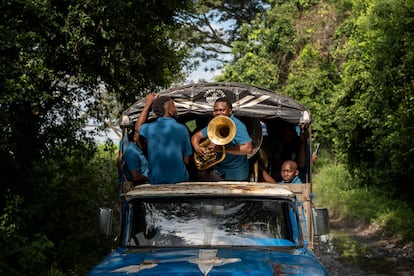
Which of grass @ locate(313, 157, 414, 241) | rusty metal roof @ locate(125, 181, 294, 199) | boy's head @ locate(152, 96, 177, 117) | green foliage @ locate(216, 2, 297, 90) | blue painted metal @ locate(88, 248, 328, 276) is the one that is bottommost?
grass @ locate(313, 157, 414, 241)

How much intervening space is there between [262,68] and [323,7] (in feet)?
12.4

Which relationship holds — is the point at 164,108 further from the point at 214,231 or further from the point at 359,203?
the point at 359,203

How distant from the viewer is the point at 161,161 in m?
6.75

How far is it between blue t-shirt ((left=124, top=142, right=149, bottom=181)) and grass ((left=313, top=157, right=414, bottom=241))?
8.11 meters

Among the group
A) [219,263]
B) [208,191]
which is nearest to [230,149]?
[208,191]

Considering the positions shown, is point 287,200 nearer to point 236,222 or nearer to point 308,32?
point 236,222

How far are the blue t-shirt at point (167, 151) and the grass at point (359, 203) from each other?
8.29 meters

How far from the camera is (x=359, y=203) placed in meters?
18.9

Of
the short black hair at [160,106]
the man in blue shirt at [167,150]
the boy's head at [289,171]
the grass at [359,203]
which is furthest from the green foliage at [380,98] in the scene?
the man in blue shirt at [167,150]

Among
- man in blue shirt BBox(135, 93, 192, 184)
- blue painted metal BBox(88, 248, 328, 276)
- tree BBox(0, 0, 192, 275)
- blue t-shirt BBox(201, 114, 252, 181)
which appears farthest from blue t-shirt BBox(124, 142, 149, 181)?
tree BBox(0, 0, 192, 275)

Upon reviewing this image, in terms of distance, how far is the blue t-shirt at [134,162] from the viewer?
23.7ft

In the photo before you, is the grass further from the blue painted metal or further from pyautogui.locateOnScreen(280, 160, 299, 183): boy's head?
the blue painted metal

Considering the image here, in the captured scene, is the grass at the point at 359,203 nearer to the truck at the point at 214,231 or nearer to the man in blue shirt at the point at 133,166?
the man in blue shirt at the point at 133,166

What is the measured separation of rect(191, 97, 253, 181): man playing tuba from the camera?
709cm
